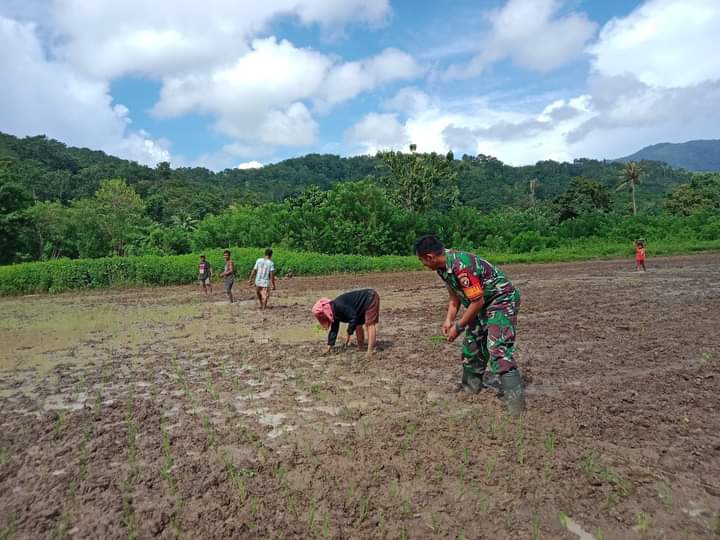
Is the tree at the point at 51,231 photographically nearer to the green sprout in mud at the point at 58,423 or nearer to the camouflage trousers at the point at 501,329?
the green sprout in mud at the point at 58,423

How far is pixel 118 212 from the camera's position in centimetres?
4503

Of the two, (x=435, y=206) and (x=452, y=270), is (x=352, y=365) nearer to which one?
(x=452, y=270)

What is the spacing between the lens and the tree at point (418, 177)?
42781 millimetres

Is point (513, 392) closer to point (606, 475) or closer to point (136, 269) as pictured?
point (606, 475)

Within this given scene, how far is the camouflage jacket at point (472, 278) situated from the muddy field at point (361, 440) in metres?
1.15

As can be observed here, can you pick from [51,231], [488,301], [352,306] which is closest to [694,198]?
[352,306]

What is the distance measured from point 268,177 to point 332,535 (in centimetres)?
10287

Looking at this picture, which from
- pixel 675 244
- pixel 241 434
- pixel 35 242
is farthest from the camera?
pixel 35 242

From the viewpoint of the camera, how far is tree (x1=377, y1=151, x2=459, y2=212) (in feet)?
140

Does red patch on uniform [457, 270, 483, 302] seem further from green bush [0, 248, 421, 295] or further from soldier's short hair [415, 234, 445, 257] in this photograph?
green bush [0, 248, 421, 295]

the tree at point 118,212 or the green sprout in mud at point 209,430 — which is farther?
the tree at point 118,212

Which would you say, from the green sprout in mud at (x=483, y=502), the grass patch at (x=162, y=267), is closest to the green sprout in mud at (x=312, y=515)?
the green sprout in mud at (x=483, y=502)

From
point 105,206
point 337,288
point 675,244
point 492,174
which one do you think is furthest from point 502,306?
point 492,174

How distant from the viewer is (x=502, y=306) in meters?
4.87
